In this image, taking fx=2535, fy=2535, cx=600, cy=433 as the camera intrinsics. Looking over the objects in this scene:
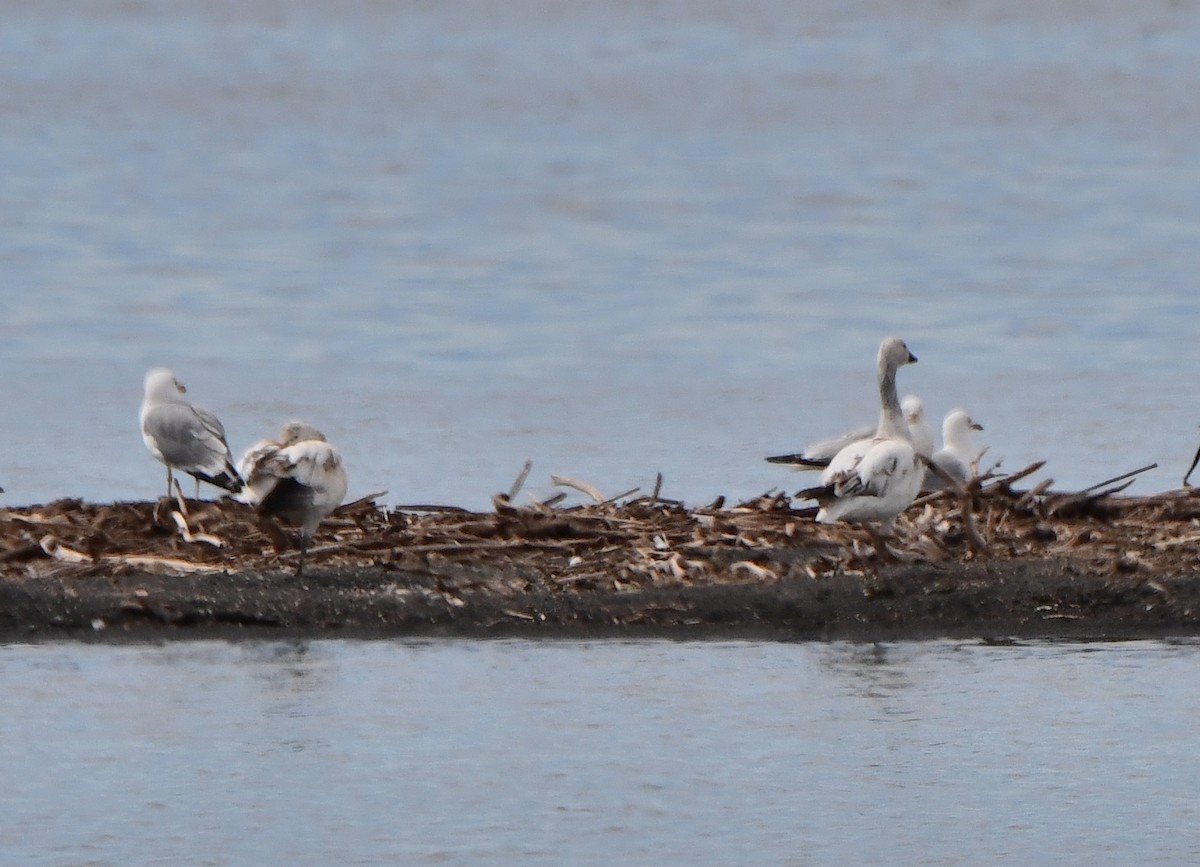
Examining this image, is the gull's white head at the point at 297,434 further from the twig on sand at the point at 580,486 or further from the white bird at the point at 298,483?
the twig on sand at the point at 580,486

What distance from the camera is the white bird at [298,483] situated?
1196 cm

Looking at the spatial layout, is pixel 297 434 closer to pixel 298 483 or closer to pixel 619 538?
pixel 298 483

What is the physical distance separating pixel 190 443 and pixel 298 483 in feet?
7.31

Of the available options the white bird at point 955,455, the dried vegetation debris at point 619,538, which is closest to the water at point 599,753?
the dried vegetation debris at point 619,538

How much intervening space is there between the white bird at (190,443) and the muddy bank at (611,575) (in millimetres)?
793

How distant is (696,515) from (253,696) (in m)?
3.43

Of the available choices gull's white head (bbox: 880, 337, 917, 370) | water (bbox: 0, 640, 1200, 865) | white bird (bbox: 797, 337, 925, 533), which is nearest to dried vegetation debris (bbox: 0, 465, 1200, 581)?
white bird (bbox: 797, 337, 925, 533)

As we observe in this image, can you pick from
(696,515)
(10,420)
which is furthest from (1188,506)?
(10,420)

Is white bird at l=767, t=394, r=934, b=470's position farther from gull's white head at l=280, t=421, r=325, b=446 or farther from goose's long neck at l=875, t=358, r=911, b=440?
gull's white head at l=280, t=421, r=325, b=446

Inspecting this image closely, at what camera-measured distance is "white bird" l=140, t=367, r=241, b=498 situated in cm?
1388

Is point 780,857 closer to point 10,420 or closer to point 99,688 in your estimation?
point 99,688

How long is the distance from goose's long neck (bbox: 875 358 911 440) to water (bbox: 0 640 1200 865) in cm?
260

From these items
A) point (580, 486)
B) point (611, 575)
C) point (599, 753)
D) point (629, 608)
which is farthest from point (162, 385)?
point (599, 753)

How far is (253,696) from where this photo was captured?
10195mm
